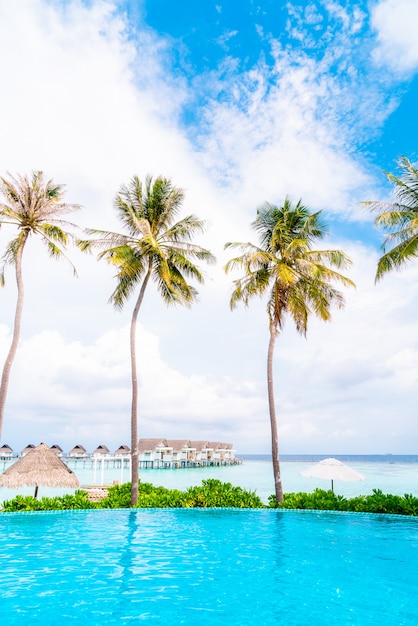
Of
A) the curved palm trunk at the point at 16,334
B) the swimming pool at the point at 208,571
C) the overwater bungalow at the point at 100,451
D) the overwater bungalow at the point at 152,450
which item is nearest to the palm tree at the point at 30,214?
the curved palm trunk at the point at 16,334

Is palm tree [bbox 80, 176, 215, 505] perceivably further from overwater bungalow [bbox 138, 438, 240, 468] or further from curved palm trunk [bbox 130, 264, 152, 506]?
overwater bungalow [bbox 138, 438, 240, 468]

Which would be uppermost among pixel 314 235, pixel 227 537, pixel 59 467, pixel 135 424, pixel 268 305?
pixel 314 235

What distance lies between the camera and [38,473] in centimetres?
1798

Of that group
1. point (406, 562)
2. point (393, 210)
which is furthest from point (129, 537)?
point (393, 210)

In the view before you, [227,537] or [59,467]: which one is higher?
[59,467]

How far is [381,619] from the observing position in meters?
6.59

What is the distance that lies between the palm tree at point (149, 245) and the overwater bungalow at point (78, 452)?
56256 millimetres

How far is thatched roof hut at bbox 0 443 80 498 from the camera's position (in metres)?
17.7

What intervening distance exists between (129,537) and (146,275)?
9446mm

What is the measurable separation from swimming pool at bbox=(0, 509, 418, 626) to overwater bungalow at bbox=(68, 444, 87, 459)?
186 feet

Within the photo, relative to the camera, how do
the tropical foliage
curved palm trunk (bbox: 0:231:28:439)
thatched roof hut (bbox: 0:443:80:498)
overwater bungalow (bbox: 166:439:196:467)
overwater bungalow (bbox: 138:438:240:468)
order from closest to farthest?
curved palm trunk (bbox: 0:231:28:439) < the tropical foliage < thatched roof hut (bbox: 0:443:80:498) < overwater bungalow (bbox: 138:438:240:468) < overwater bungalow (bbox: 166:439:196:467)

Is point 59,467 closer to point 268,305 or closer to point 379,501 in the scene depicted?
point 268,305

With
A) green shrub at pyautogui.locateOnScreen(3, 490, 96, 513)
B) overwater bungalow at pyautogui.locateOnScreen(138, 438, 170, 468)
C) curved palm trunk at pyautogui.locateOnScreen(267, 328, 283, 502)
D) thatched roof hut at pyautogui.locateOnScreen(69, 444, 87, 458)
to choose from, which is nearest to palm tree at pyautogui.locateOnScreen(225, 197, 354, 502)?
curved palm trunk at pyautogui.locateOnScreen(267, 328, 283, 502)

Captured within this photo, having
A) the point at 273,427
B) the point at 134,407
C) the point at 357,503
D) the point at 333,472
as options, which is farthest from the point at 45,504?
the point at 357,503
